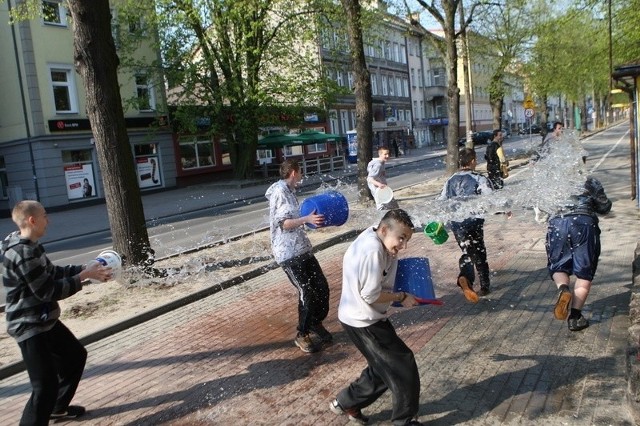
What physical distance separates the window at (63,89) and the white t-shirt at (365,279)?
88.9 feet

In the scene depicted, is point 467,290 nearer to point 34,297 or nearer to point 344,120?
point 34,297

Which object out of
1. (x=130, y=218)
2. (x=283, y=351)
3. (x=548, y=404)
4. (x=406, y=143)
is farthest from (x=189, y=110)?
(x=406, y=143)

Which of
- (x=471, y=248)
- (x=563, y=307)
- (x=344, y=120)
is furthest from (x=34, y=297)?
(x=344, y=120)

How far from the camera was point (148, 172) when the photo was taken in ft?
106

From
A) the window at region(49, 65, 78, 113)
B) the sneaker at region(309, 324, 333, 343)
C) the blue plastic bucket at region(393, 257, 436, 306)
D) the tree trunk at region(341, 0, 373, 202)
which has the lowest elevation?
the sneaker at region(309, 324, 333, 343)

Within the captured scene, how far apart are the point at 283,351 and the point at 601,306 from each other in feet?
11.4

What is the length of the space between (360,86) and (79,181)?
18.0 m

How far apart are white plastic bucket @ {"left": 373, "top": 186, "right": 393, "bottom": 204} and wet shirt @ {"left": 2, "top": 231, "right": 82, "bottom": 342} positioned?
5.83m

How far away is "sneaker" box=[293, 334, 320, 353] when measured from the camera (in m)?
5.70

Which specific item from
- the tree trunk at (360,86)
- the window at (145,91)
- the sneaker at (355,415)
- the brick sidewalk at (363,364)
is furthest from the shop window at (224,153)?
the sneaker at (355,415)

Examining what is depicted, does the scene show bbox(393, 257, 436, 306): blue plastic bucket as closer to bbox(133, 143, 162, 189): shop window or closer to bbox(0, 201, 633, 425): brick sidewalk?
bbox(0, 201, 633, 425): brick sidewalk

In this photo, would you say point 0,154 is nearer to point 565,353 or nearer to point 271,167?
point 271,167

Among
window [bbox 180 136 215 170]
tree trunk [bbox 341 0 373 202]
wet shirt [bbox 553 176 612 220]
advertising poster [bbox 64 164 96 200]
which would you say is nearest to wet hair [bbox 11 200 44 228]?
wet shirt [bbox 553 176 612 220]

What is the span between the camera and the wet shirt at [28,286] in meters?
4.15
